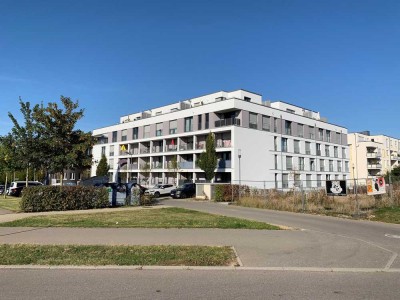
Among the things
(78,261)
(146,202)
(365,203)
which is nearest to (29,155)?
(146,202)

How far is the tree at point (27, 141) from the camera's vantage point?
20375 millimetres

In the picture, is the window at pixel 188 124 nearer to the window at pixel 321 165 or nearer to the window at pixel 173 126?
the window at pixel 173 126

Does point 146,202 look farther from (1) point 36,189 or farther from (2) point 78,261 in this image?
(2) point 78,261

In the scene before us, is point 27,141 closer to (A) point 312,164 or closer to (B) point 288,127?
(B) point 288,127

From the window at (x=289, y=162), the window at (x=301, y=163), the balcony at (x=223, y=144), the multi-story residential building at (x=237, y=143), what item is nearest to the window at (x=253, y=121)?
the multi-story residential building at (x=237, y=143)

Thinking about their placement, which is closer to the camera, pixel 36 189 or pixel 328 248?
pixel 328 248

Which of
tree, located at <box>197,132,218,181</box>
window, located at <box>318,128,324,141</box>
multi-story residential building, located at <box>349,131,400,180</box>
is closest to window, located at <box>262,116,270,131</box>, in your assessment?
tree, located at <box>197,132,218,181</box>

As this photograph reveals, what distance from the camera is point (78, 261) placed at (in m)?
7.42

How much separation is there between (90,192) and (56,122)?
468 centimetres

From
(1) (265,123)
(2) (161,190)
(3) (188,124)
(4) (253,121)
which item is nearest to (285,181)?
(1) (265,123)

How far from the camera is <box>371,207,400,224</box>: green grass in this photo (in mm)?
16378

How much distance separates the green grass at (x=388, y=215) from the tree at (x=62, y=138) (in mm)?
16454

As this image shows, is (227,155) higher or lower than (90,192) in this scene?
higher

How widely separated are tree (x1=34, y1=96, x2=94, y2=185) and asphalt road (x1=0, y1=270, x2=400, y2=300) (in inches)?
587
